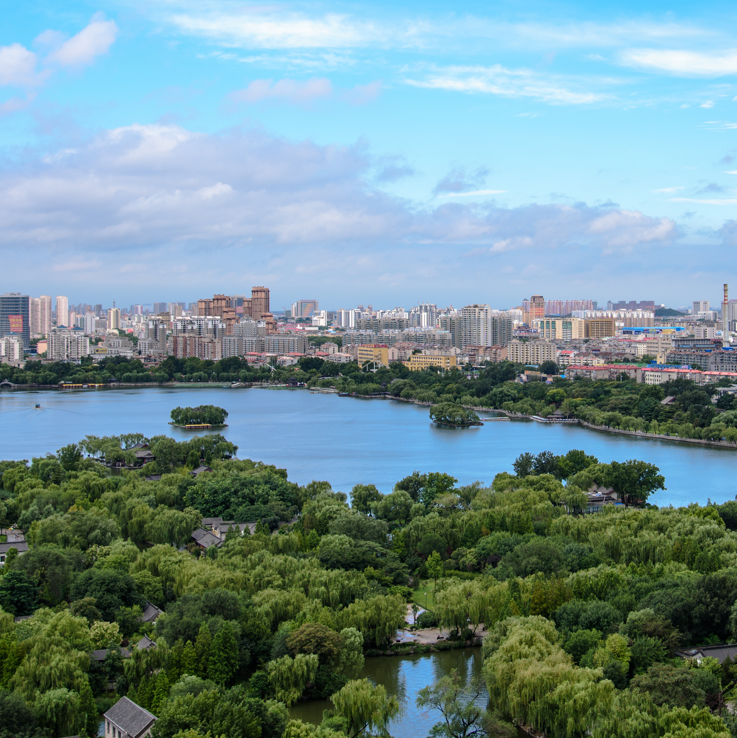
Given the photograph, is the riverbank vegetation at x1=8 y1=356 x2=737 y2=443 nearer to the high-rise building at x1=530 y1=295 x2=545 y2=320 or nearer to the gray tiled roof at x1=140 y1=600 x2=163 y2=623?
the gray tiled roof at x1=140 y1=600 x2=163 y2=623

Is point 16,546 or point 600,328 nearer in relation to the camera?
point 16,546

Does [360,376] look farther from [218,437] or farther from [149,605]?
[149,605]

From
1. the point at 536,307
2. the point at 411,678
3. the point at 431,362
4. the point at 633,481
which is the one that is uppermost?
the point at 536,307

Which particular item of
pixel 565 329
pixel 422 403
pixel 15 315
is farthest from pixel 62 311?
pixel 422 403

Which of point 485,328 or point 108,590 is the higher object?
point 485,328

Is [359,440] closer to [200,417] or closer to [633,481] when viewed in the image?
[200,417]

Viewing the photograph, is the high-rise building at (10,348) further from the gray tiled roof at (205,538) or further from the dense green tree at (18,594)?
the dense green tree at (18,594)

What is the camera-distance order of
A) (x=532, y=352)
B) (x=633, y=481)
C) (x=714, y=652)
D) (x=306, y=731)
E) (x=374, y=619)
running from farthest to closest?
(x=532, y=352) < (x=633, y=481) < (x=374, y=619) < (x=714, y=652) < (x=306, y=731)

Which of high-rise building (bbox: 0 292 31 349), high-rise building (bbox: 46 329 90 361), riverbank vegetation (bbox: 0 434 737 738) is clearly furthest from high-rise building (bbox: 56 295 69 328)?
riverbank vegetation (bbox: 0 434 737 738)
